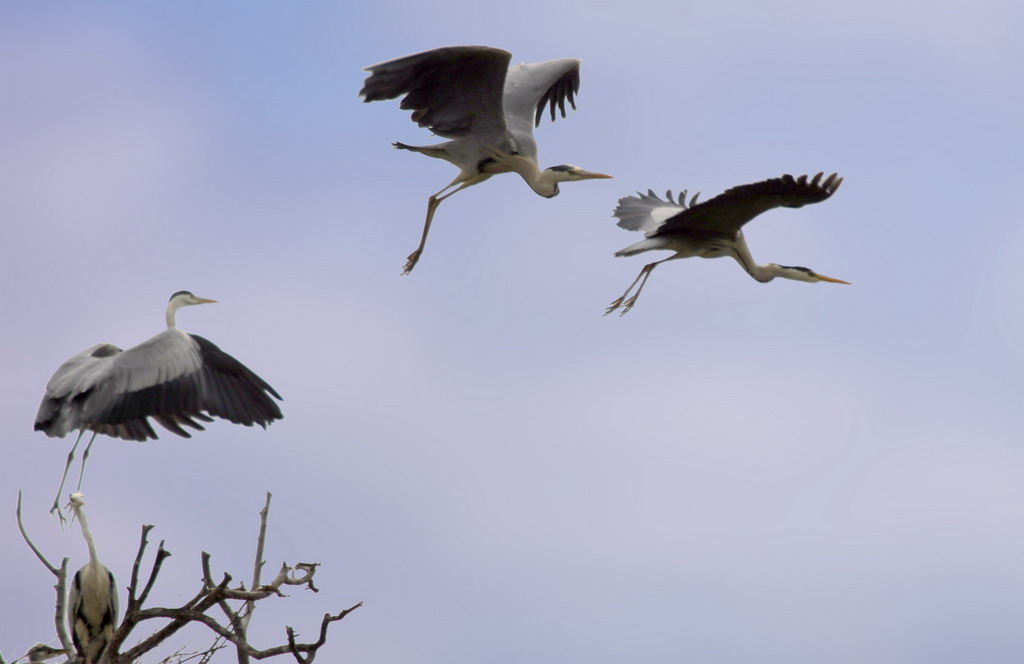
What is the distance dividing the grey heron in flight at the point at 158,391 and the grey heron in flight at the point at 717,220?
316 centimetres

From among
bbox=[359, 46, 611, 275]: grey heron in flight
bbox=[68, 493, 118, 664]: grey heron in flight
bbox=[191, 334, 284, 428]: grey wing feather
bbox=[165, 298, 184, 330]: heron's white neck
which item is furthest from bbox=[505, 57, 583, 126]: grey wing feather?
bbox=[68, 493, 118, 664]: grey heron in flight

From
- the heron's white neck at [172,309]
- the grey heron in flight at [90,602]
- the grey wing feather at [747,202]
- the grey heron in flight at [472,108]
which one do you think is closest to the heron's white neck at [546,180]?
the grey heron in flight at [472,108]

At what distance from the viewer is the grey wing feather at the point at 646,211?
1070cm

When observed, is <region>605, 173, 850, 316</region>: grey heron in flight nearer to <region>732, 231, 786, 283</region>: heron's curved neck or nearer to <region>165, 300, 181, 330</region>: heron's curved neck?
<region>732, 231, 786, 283</region>: heron's curved neck

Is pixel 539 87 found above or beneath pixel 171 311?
above

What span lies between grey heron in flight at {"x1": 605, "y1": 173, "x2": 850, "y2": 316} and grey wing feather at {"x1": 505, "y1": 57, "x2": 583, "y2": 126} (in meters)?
1.16

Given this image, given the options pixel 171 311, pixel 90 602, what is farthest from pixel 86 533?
pixel 171 311

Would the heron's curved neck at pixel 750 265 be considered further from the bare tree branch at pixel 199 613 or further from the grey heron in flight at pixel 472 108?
the bare tree branch at pixel 199 613

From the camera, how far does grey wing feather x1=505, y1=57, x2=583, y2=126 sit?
1146 cm

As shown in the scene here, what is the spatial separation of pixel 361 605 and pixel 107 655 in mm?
1073

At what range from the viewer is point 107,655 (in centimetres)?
555

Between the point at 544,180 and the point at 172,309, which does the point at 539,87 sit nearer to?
the point at 544,180

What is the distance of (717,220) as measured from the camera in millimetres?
9844

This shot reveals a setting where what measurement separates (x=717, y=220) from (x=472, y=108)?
2086 millimetres
